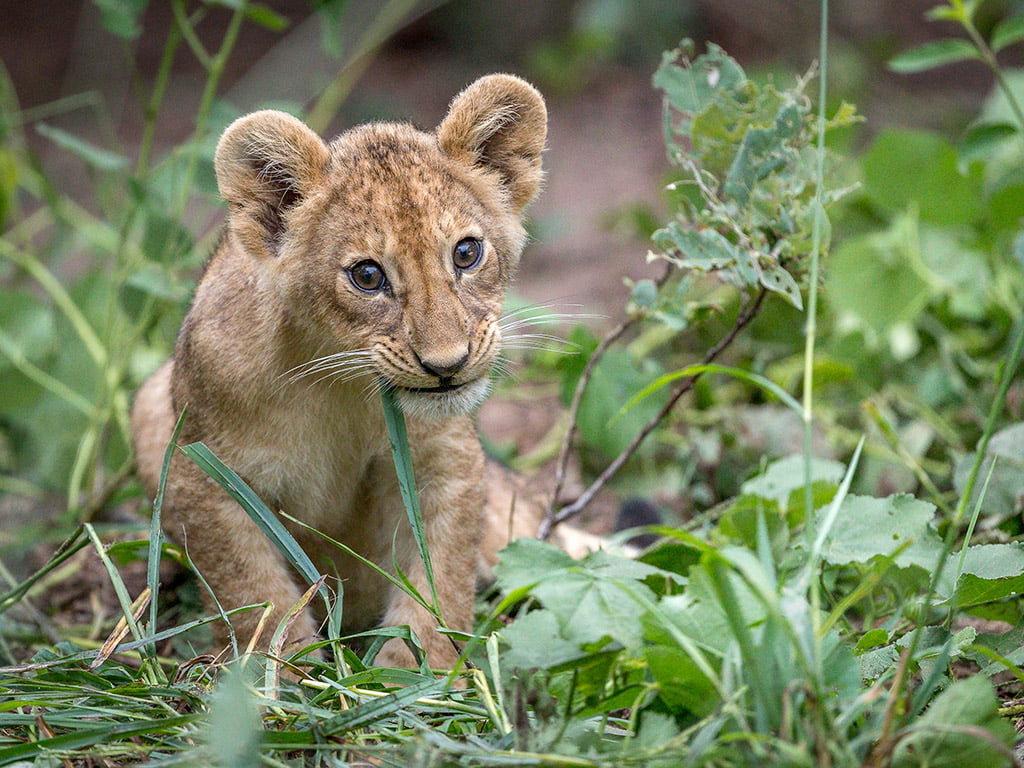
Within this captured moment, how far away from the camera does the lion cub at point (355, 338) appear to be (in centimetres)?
372

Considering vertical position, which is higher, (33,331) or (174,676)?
(33,331)

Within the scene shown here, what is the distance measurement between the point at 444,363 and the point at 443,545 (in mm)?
958

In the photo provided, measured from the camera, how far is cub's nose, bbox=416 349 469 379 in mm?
3531

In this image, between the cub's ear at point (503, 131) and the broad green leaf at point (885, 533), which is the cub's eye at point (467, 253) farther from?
the broad green leaf at point (885, 533)

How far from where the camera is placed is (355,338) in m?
3.78

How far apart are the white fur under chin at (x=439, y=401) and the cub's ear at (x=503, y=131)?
3.11 feet

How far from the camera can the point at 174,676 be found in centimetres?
341

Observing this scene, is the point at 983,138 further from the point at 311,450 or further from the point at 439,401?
the point at 311,450

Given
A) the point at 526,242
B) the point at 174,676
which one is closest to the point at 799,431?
the point at 526,242

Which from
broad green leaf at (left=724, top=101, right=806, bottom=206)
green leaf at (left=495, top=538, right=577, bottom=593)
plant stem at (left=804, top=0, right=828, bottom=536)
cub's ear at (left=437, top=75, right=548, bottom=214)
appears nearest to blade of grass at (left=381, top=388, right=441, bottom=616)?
green leaf at (left=495, top=538, right=577, bottom=593)

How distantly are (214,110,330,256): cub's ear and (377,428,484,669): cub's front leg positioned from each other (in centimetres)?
96

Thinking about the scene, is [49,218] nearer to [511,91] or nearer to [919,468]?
[511,91]

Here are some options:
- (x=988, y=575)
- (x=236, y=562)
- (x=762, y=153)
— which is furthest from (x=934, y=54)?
(x=236, y=562)

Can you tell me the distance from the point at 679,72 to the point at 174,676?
118 inches
